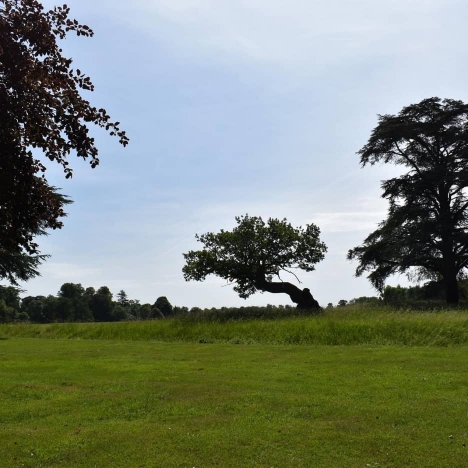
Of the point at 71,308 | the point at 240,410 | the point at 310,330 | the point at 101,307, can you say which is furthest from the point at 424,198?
the point at 101,307

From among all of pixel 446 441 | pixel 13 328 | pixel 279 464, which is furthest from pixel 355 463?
pixel 13 328

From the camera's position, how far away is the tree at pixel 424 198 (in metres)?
30.7

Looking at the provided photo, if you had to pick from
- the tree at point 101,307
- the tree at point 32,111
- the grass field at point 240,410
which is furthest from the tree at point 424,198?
the tree at point 101,307

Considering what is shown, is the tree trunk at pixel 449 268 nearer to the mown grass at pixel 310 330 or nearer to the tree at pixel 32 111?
the mown grass at pixel 310 330

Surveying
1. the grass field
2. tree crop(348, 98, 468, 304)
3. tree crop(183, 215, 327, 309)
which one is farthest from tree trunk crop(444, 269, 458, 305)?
the grass field

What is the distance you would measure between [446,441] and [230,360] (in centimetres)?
798

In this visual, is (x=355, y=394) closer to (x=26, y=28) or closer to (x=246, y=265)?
(x=26, y=28)

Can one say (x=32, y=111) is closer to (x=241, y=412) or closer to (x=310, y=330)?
(x=241, y=412)

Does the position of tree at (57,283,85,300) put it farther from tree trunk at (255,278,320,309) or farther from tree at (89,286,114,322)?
tree trunk at (255,278,320,309)

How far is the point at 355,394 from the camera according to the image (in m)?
8.61

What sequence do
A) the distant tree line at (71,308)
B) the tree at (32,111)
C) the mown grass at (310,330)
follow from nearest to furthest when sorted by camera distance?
the tree at (32,111), the mown grass at (310,330), the distant tree line at (71,308)

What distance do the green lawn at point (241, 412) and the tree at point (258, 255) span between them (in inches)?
607

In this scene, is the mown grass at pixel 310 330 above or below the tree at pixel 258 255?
below

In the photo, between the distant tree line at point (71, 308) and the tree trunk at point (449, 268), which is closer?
the tree trunk at point (449, 268)
